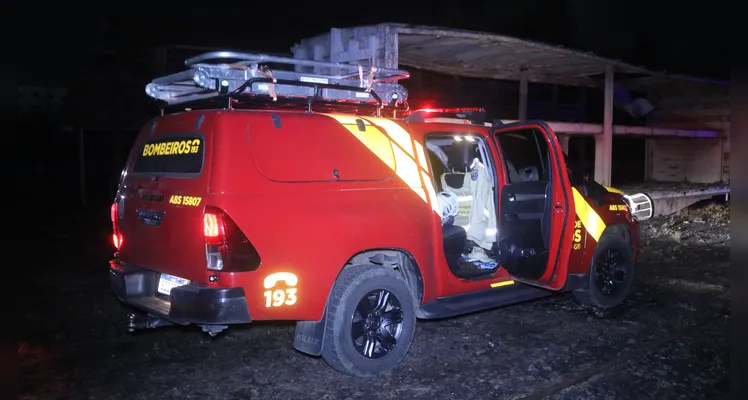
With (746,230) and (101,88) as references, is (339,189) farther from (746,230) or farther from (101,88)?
(101,88)

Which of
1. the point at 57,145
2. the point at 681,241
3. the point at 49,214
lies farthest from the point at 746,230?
the point at 57,145

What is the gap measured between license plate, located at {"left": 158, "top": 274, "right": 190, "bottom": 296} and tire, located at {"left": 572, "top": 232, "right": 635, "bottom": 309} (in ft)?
13.4

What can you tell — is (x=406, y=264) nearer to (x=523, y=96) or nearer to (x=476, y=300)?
(x=476, y=300)

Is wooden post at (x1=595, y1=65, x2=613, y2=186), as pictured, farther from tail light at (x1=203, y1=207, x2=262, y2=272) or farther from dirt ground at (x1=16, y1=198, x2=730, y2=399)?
tail light at (x1=203, y1=207, x2=262, y2=272)

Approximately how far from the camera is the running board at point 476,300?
525cm

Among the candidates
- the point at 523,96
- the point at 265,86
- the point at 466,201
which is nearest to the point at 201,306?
the point at 265,86

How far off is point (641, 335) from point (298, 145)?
3.79m

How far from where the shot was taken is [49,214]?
15305mm

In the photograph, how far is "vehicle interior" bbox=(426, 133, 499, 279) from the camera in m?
5.93

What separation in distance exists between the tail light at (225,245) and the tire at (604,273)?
3.83 meters

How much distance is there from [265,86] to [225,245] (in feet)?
4.42

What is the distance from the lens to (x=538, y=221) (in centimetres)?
602

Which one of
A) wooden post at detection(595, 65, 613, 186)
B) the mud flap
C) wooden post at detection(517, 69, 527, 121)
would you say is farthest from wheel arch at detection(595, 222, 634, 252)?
wooden post at detection(595, 65, 613, 186)

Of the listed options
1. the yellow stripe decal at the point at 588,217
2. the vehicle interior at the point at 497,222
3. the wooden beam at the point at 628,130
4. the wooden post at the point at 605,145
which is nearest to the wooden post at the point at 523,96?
the wooden beam at the point at 628,130
